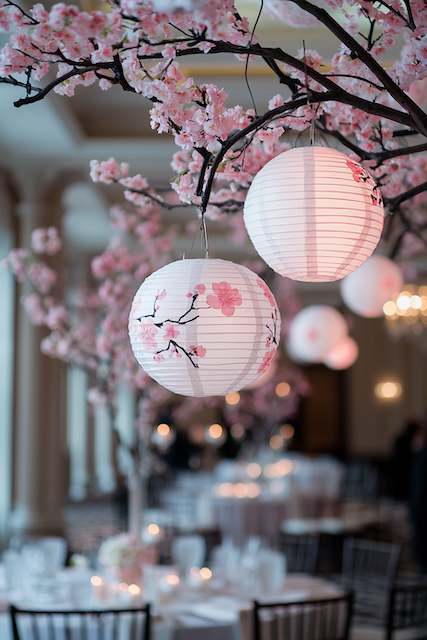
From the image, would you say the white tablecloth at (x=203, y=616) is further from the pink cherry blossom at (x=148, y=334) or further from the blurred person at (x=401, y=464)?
the blurred person at (x=401, y=464)

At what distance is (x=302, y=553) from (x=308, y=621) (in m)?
A: 2.57

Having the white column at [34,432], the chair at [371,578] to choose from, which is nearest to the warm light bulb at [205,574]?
the chair at [371,578]

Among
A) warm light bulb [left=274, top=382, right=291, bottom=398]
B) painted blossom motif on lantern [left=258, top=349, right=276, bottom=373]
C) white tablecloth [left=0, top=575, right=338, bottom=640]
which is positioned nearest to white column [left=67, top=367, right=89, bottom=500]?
warm light bulb [left=274, top=382, right=291, bottom=398]

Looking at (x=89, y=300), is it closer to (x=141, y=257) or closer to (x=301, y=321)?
(x=141, y=257)

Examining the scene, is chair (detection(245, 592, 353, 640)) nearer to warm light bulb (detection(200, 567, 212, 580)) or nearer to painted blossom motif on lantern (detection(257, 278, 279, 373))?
warm light bulb (detection(200, 567, 212, 580))

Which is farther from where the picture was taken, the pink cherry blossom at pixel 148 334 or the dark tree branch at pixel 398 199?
the dark tree branch at pixel 398 199

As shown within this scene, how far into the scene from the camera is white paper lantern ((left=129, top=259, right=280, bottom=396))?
9.45 ft

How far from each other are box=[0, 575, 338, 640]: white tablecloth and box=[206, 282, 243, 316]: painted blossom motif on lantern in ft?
7.49

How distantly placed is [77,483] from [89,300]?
895 cm

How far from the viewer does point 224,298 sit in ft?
9.46

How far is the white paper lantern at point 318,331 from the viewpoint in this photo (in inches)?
283

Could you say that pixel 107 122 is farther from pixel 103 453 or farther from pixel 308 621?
pixel 103 453

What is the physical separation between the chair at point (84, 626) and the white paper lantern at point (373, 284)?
96.1 inches

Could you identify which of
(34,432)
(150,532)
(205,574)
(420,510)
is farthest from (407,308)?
(205,574)
